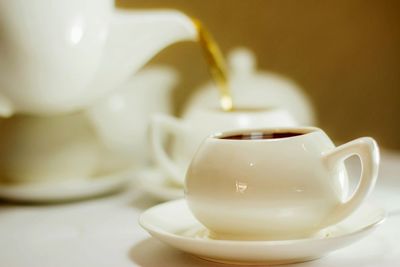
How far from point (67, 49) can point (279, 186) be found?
0.28 m

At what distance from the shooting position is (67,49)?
62cm

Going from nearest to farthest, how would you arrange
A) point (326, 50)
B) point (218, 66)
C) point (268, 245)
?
point (268, 245) < point (218, 66) < point (326, 50)

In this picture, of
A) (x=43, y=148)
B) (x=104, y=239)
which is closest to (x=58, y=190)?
(x=43, y=148)

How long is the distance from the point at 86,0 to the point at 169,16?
12 cm

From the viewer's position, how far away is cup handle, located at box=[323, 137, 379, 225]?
17.0 inches

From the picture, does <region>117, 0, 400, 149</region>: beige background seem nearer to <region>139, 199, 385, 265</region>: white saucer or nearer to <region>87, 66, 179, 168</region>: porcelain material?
<region>87, 66, 179, 168</region>: porcelain material

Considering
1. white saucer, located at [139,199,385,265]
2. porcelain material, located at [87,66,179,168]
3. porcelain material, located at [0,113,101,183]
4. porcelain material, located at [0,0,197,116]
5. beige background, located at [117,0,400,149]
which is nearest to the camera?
white saucer, located at [139,199,385,265]

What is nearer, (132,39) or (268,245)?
(268,245)

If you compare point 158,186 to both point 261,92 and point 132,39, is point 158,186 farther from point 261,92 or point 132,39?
point 261,92

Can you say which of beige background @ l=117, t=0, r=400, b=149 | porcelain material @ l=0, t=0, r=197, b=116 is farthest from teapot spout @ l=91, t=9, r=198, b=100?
beige background @ l=117, t=0, r=400, b=149

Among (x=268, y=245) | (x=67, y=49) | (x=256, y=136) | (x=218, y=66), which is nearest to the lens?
(x=268, y=245)

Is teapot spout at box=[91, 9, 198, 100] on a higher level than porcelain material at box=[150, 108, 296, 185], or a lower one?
higher

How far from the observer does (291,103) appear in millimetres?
907

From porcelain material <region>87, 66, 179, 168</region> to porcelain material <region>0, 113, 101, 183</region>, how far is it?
0.41 feet
